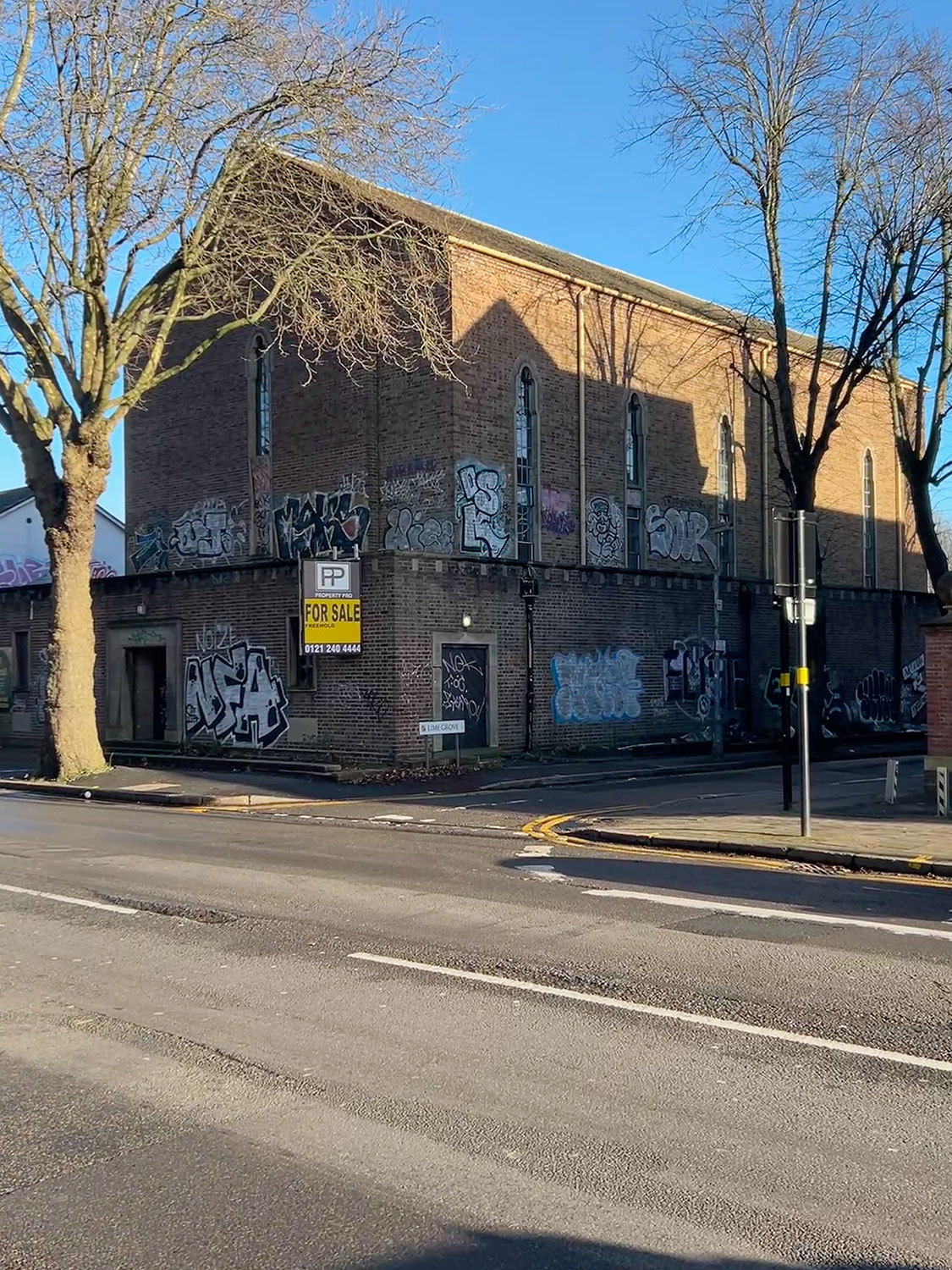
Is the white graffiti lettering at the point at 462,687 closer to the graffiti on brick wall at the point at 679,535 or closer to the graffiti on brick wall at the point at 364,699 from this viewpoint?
the graffiti on brick wall at the point at 364,699

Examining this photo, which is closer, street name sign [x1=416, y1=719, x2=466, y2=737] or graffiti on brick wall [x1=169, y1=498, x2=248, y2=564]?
street name sign [x1=416, y1=719, x2=466, y2=737]

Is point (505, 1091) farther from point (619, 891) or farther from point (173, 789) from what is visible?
point (173, 789)

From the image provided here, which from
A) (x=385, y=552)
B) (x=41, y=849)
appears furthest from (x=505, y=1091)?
(x=385, y=552)

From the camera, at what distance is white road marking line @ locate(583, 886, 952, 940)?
8414 mm

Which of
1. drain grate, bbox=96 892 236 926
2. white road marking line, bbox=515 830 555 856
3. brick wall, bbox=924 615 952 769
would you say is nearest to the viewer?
drain grate, bbox=96 892 236 926

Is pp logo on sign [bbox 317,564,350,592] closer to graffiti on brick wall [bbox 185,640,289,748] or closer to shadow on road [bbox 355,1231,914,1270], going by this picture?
graffiti on brick wall [bbox 185,640,289,748]

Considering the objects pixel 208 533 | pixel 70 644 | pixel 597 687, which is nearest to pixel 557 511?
pixel 597 687

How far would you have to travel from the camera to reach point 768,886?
10367mm

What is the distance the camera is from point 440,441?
26234mm

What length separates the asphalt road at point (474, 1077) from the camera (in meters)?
3.88

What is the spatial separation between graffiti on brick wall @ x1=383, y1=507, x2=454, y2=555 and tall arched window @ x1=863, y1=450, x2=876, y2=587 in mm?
18514

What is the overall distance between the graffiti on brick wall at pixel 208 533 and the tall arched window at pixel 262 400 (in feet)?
6.28

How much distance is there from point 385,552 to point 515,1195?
19182 millimetres

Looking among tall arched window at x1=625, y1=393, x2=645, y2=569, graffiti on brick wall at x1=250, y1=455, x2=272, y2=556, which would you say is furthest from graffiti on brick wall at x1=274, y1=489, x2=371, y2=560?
tall arched window at x1=625, y1=393, x2=645, y2=569
